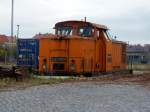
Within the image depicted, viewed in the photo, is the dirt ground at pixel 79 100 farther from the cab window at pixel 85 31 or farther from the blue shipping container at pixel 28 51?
the blue shipping container at pixel 28 51

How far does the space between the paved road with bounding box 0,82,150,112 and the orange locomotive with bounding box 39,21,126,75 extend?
8.34m

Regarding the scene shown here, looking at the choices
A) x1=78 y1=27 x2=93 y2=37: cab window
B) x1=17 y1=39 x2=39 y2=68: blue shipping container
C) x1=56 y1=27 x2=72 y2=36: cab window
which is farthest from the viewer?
x1=17 y1=39 x2=39 y2=68: blue shipping container

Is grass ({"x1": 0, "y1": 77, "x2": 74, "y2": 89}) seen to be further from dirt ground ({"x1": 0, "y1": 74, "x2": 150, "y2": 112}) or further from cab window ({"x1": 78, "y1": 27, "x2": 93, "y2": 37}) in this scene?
cab window ({"x1": 78, "y1": 27, "x2": 93, "y2": 37})

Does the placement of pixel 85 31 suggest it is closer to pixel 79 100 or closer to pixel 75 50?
pixel 75 50

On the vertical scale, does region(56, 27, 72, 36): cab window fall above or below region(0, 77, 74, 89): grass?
above

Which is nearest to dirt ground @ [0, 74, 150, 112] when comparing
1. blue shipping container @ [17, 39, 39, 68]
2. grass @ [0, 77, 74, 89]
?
grass @ [0, 77, 74, 89]

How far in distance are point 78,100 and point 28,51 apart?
15924mm

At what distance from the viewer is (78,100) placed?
609 inches

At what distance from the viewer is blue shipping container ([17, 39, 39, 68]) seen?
101 feet

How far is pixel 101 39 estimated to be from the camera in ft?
99.4

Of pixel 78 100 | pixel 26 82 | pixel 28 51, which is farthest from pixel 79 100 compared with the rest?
pixel 28 51

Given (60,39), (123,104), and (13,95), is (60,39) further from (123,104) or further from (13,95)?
(123,104)

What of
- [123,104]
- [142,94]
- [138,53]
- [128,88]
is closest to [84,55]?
[128,88]

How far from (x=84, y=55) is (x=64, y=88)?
9.23 metres
